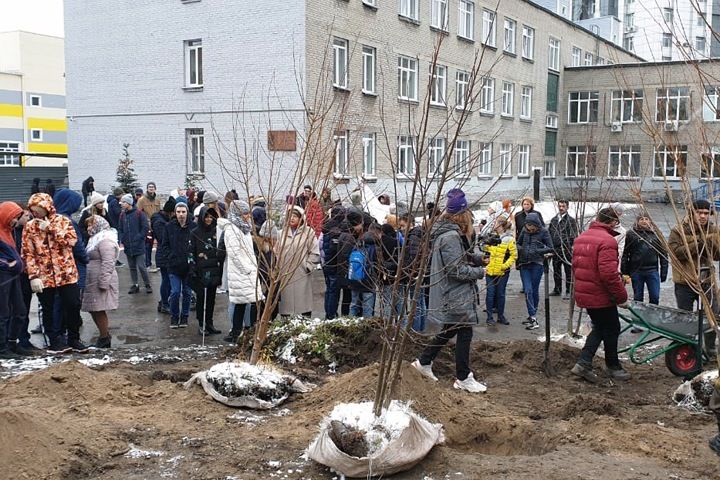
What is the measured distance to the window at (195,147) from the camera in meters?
25.5

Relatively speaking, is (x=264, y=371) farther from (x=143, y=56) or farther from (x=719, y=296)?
(x=143, y=56)

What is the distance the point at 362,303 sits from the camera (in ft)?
32.9

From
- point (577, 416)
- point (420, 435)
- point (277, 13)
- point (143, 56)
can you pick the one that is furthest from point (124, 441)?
point (143, 56)

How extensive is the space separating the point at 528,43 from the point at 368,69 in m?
16.6

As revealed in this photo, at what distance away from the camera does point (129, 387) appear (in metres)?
6.61

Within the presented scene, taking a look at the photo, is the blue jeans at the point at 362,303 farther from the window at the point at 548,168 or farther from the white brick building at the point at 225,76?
the window at the point at 548,168

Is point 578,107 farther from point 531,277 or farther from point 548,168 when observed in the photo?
point 531,277

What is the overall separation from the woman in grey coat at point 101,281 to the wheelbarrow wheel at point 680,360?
21.5 feet

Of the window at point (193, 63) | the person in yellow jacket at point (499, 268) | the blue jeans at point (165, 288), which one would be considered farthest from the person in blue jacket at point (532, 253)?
the window at point (193, 63)

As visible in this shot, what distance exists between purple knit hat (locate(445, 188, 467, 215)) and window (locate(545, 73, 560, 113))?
3933 cm

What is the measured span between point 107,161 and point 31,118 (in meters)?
32.0

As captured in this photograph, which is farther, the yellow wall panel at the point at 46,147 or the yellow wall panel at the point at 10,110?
the yellow wall panel at the point at 46,147

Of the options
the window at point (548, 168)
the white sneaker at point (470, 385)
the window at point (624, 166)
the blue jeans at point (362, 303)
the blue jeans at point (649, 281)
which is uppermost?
the window at point (548, 168)

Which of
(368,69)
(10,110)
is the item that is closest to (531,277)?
(368,69)
